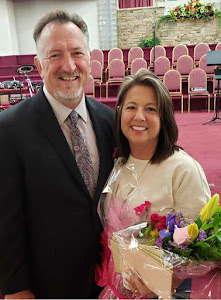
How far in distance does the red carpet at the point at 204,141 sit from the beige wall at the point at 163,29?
4.12 metres

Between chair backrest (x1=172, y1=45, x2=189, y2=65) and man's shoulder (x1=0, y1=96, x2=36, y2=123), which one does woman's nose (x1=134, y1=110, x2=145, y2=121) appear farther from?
chair backrest (x1=172, y1=45, x2=189, y2=65)

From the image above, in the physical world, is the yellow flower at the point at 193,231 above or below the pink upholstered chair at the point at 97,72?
below

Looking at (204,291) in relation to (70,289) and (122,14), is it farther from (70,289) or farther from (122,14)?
(122,14)

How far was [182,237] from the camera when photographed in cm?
78

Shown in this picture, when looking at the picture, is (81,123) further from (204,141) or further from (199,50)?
(199,50)

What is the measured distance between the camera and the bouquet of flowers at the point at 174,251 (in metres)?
0.77

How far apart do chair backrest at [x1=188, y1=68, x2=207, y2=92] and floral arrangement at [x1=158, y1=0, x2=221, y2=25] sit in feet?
11.3

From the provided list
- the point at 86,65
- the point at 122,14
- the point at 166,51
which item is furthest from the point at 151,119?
the point at 122,14

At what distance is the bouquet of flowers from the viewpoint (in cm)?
77

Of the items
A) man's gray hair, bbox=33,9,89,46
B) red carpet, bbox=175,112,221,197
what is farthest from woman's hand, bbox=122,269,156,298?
red carpet, bbox=175,112,221,197

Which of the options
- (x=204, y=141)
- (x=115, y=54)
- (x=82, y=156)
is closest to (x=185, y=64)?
(x=115, y=54)

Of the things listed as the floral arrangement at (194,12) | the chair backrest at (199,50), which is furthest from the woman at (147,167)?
the floral arrangement at (194,12)

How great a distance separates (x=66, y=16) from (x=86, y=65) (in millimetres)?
191

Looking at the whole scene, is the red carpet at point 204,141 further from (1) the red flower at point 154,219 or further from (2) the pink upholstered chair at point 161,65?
(1) the red flower at point 154,219
